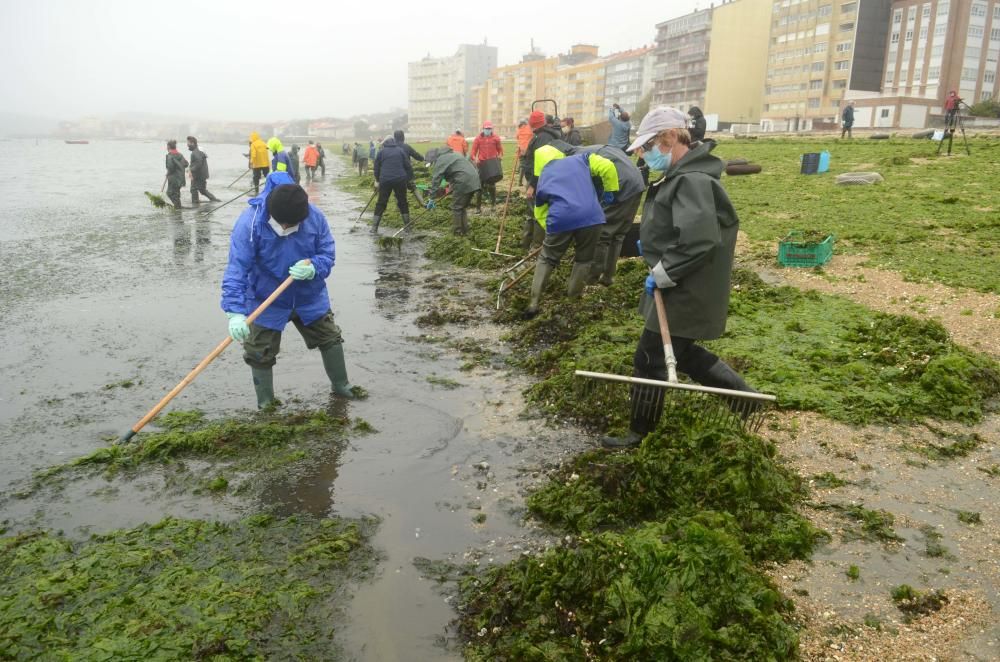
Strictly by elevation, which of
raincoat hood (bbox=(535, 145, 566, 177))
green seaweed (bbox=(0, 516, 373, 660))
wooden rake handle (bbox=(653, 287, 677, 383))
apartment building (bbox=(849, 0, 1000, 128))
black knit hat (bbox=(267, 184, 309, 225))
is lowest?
green seaweed (bbox=(0, 516, 373, 660))

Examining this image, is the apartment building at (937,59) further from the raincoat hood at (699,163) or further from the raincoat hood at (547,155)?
the raincoat hood at (699,163)

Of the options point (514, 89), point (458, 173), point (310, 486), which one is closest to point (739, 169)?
point (458, 173)

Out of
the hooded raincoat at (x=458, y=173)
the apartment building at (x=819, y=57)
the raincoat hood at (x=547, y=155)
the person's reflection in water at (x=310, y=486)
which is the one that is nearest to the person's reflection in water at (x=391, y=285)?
the hooded raincoat at (x=458, y=173)

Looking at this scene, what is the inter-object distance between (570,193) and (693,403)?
364cm

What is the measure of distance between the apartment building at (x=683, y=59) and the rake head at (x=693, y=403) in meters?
86.2

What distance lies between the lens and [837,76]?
222 feet

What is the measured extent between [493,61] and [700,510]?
168 meters

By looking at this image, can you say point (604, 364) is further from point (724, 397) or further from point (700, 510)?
point (700, 510)

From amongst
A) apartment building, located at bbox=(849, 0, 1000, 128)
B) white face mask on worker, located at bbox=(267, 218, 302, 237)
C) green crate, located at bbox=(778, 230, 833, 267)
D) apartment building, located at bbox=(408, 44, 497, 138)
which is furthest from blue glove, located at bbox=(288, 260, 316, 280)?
apartment building, located at bbox=(408, 44, 497, 138)

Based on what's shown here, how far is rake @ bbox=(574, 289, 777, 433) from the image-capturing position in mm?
3768

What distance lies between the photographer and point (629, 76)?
104 m

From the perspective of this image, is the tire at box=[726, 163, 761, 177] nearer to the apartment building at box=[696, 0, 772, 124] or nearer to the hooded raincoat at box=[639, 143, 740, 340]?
the hooded raincoat at box=[639, 143, 740, 340]

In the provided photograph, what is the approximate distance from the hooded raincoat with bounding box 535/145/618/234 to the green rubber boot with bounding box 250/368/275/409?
11.0ft

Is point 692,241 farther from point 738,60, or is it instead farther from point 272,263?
point 738,60
